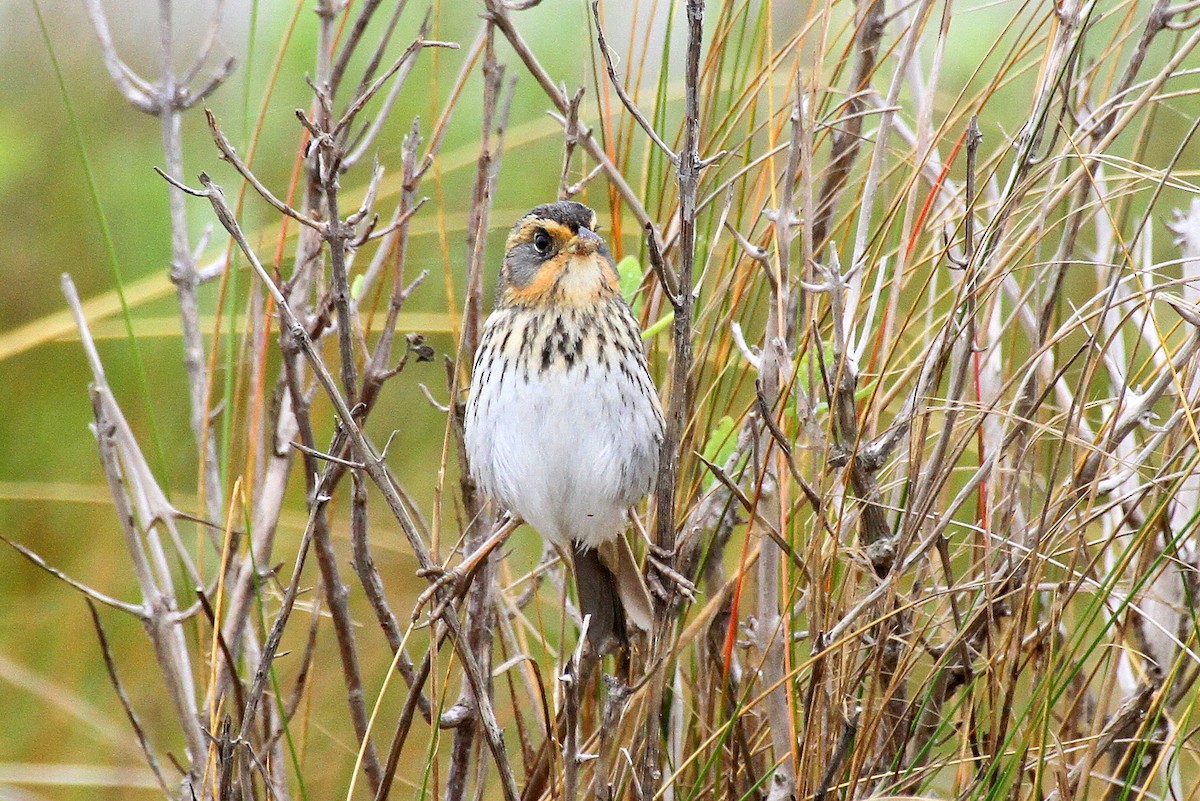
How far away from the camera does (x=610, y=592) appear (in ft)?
8.15

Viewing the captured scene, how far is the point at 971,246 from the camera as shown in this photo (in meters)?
1.83

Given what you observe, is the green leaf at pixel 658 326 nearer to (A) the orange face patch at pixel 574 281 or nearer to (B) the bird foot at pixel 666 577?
(A) the orange face patch at pixel 574 281

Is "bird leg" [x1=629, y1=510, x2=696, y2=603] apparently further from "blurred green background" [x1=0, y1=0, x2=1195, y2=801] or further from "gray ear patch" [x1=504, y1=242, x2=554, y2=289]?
"blurred green background" [x1=0, y1=0, x2=1195, y2=801]

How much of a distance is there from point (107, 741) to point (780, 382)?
2.46 metres

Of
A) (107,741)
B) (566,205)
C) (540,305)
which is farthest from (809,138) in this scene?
(107,741)

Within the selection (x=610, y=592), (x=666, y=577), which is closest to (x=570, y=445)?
(x=610, y=592)

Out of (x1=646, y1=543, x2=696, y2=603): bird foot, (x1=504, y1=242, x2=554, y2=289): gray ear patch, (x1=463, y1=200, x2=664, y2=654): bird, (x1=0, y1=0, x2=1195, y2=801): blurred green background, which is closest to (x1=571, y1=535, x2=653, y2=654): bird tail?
(x1=463, y1=200, x2=664, y2=654): bird

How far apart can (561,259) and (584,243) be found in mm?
70

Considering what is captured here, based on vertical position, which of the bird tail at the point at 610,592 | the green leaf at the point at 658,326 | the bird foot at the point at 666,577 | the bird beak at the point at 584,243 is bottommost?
the bird tail at the point at 610,592

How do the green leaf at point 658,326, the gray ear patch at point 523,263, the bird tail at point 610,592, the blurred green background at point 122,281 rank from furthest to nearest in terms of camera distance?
the blurred green background at point 122,281, the gray ear patch at point 523,263, the bird tail at point 610,592, the green leaf at point 658,326

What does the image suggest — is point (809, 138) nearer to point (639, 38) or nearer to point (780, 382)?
point (780, 382)

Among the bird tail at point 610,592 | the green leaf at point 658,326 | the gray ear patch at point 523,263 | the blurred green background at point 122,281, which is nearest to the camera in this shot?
the green leaf at point 658,326

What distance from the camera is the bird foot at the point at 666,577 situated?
1967 millimetres

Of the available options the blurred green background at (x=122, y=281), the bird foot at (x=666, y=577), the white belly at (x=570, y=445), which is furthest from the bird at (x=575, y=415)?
the blurred green background at (x=122, y=281)
